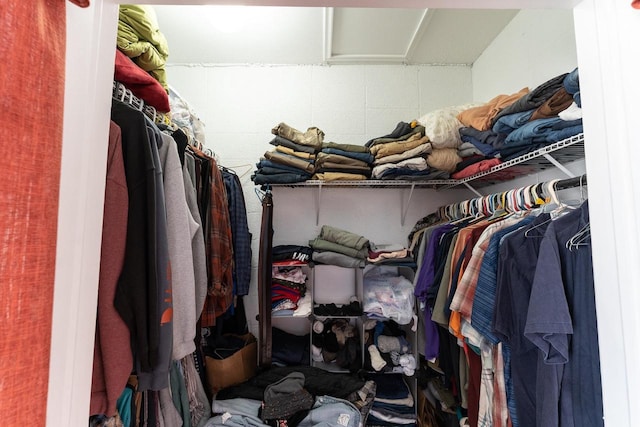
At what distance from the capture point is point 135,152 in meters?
0.83

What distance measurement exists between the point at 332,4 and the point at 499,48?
188 centimetres

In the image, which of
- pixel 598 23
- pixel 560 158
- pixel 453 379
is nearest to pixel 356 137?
pixel 560 158

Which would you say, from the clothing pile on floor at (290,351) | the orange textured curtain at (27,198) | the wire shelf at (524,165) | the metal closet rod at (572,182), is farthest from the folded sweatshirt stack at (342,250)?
the orange textured curtain at (27,198)

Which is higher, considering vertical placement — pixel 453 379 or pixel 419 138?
pixel 419 138

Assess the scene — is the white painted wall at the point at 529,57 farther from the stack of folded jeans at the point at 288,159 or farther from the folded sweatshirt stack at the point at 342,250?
the stack of folded jeans at the point at 288,159

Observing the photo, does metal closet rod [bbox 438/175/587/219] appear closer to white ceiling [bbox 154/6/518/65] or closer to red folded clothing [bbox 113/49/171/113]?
white ceiling [bbox 154/6/518/65]

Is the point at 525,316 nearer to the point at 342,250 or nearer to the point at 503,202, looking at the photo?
the point at 503,202

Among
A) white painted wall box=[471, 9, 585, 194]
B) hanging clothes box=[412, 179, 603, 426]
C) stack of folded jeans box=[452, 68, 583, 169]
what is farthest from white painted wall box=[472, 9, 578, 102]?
hanging clothes box=[412, 179, 603, 426]

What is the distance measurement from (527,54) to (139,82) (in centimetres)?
191

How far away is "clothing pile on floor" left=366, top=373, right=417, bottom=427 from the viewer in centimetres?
176

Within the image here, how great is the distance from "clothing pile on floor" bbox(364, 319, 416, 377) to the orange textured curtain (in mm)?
1688

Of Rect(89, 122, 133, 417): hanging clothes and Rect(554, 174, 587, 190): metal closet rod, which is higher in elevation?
Rect(554, 174, 587, 190): metal closet rod

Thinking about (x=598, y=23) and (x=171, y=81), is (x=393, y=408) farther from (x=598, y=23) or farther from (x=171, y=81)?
(x=171, y=81)

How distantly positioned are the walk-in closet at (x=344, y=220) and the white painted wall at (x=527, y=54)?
1 cm
